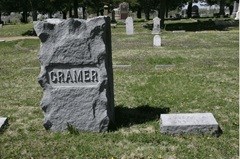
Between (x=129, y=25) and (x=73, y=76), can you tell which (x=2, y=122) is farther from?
(x=129, y=25)

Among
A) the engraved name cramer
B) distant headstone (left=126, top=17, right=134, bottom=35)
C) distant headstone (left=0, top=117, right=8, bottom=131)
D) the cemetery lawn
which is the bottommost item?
the cemetery lawn

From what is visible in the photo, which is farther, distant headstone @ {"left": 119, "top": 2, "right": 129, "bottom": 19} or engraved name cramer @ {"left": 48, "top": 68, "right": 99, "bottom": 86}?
distant headstone @ {"left": 119, "top": 2, "right": 129, "bottom": 19}

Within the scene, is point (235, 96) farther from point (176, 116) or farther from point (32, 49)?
point (32, 49)

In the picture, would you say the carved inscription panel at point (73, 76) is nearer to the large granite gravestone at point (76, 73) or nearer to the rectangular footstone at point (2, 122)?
the large granite gravestone at point (76, 73)

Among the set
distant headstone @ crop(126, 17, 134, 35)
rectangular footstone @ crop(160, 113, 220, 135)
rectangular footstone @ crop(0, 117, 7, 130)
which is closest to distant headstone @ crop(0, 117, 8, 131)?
rectangular footstone @ crop(0, 117, 7, 130)

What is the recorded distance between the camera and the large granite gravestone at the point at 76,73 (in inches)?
271

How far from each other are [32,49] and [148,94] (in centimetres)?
1275

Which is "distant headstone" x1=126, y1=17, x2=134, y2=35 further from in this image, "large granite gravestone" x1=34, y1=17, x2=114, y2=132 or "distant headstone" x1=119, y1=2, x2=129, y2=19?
"large granite gravestone" x1=34, y1=17, x2=114, y2=132

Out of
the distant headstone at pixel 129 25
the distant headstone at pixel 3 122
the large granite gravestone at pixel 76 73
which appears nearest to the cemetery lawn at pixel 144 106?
the distant headstone at pixel 3 122

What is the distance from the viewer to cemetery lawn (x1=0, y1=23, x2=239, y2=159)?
6.39m

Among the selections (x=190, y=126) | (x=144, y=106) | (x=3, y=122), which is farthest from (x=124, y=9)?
(x=190, y=126)

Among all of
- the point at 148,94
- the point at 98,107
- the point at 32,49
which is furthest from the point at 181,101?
the point at 32,49

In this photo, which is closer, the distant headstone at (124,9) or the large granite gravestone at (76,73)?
the large granite gravestone at (76,73)

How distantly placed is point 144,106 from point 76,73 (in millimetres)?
2354
